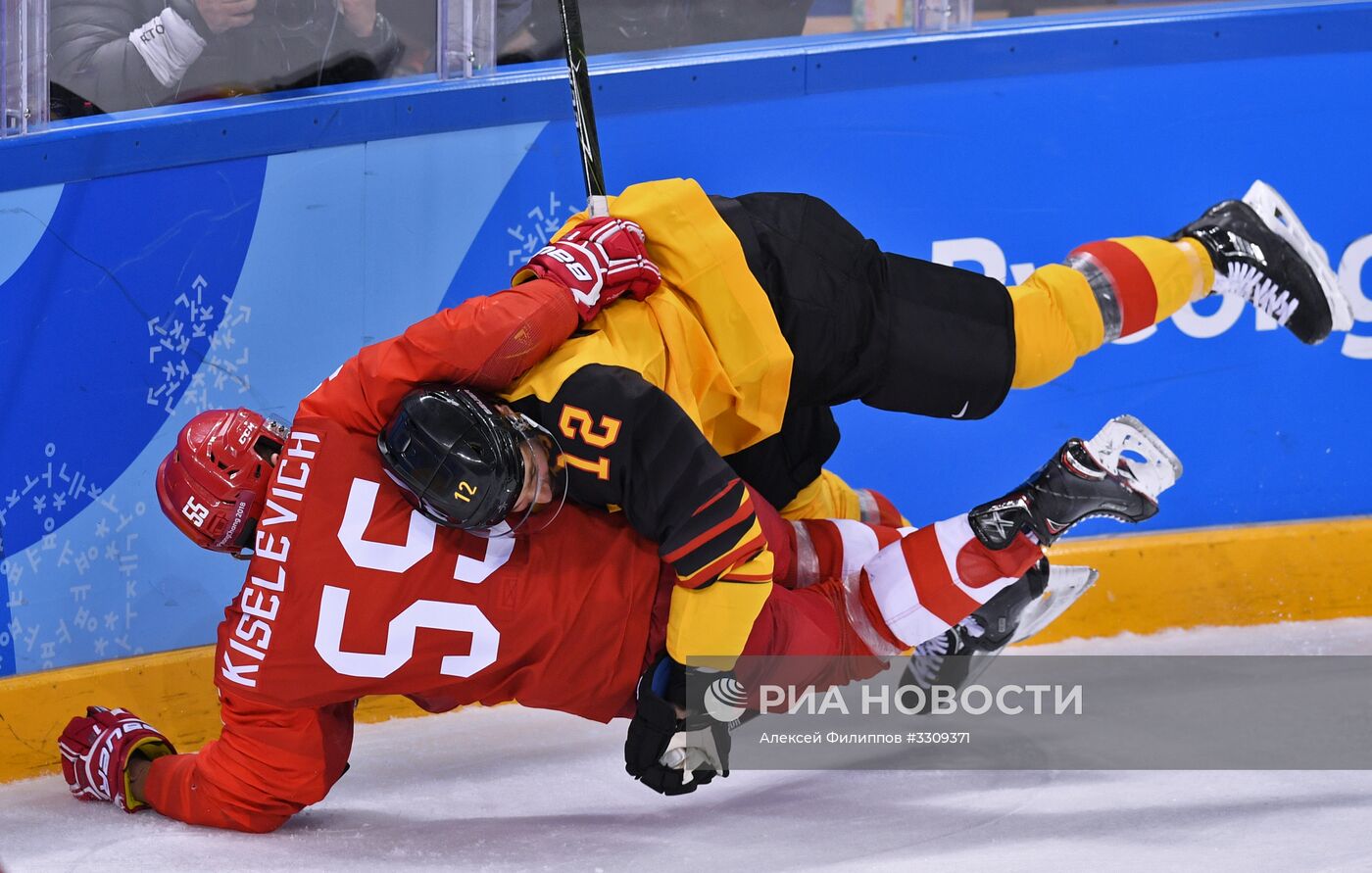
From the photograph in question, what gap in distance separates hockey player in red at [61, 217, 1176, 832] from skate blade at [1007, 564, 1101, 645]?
0.60 feet

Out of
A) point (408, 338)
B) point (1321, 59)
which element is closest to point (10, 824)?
point (408, 338)

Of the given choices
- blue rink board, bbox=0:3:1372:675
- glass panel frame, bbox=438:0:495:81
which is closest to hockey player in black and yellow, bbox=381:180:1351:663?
blue rink board, bbox=0:3:1372:675

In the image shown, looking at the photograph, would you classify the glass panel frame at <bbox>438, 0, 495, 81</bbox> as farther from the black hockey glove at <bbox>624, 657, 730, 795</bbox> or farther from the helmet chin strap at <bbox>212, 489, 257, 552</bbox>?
the black hockey glove at <bbox>624, 657, 730, 795</bbox>

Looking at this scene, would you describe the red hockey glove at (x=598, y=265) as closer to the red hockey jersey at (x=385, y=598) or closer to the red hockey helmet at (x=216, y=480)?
the red hockey jersey at (x=385, y=598)

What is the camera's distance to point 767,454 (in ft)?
10.5

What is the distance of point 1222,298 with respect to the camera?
3.89 meters

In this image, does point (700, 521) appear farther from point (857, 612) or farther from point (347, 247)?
point (347, 247)

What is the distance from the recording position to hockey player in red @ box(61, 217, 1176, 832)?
2674 mm

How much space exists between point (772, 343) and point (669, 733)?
69 cm

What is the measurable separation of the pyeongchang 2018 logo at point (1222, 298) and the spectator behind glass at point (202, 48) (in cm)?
136

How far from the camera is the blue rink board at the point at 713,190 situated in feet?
10.3

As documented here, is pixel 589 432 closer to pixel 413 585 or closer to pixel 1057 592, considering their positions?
pixel 413 585

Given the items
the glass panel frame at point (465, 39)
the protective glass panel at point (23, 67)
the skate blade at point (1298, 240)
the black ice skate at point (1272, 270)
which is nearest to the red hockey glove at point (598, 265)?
the glass panel frame at point (465, 39)

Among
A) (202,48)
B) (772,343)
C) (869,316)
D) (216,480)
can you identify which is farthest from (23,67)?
(869,316)
